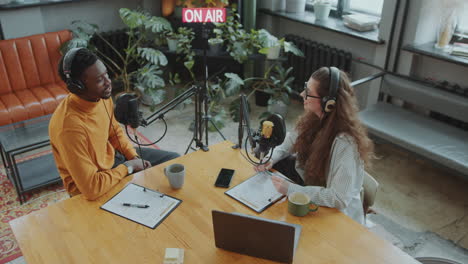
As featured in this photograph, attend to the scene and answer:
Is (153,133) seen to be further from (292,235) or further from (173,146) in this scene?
(292,235)

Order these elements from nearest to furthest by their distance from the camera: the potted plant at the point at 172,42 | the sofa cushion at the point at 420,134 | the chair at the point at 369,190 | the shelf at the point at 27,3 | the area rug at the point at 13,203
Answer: the chair at the point at 369,190, the area rug at the point at 13,203, the sofa cushion at the point at 420,134, the shelf at the point at 27,3, the potted plant at the point at 172,42

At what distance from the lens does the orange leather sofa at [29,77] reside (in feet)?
11.8

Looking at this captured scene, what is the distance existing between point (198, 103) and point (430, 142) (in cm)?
193

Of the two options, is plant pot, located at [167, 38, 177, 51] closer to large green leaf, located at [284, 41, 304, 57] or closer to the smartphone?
large green leaf, located at [284, 41, 304, 57]

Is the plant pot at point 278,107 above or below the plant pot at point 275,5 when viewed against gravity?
below

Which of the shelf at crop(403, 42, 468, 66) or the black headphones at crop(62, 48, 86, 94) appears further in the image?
the shelf at crop(403, 42, 468, 66)

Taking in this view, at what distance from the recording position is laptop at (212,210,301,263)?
1.48 meters

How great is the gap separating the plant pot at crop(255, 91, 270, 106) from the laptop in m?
3.06

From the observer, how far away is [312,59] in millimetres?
4395

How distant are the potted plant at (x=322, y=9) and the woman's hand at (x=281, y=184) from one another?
2.81 m

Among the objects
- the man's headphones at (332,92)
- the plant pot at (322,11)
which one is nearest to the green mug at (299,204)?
the man's headphones at (332,92)

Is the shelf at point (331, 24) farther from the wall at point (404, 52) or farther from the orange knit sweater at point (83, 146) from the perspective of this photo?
the orange knit sweater at point (83, 146)

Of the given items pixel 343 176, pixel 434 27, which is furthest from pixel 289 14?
pixel 343 176

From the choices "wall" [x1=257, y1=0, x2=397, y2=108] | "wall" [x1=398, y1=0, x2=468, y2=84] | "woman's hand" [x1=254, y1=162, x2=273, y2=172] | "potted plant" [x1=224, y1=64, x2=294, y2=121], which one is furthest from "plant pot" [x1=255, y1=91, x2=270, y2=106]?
"woman's hand" [x1=254, y1=162, x2=273, y2=172]
